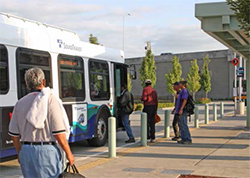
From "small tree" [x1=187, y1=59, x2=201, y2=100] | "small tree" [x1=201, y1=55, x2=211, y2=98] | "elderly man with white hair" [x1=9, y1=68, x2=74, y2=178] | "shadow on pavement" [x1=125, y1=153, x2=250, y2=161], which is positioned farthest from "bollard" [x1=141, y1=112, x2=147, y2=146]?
"small tree" [x1=201, y1=55, x2=211, y2=98]

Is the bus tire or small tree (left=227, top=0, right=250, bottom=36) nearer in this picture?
small tree (left=227, top=0, right=250, bottom=36)

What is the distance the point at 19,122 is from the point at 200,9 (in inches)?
297

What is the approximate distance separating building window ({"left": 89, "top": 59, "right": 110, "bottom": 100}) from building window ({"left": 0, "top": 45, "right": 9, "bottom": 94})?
3.45 m

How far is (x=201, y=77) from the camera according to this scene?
167ft

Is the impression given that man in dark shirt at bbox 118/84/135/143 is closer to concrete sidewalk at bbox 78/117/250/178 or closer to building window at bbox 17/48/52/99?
concrete sidewalk at bbox 78/117/250/178

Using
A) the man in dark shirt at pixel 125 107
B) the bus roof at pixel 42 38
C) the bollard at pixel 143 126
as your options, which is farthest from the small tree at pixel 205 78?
the bollard at pixel 143 126

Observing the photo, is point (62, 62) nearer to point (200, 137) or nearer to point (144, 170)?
point (144, 170)

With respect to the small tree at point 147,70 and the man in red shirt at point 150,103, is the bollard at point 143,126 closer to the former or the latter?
the man in red shirt at point 150,103

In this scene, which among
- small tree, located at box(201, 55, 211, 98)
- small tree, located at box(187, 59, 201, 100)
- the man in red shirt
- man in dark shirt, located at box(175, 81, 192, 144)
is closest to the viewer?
man in dark shirt, located at box(175, 81, 192, 144)

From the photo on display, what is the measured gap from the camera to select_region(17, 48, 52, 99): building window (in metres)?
8.40

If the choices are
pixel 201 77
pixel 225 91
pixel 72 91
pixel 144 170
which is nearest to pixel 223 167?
pixel 144 170

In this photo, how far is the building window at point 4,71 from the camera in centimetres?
794

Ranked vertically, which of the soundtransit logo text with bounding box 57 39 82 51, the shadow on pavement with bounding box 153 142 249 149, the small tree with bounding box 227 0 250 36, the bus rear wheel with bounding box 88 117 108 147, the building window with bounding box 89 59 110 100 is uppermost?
the small tree with bounding box 227 0 250 36

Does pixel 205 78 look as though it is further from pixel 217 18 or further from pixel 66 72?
pixel 66 72
